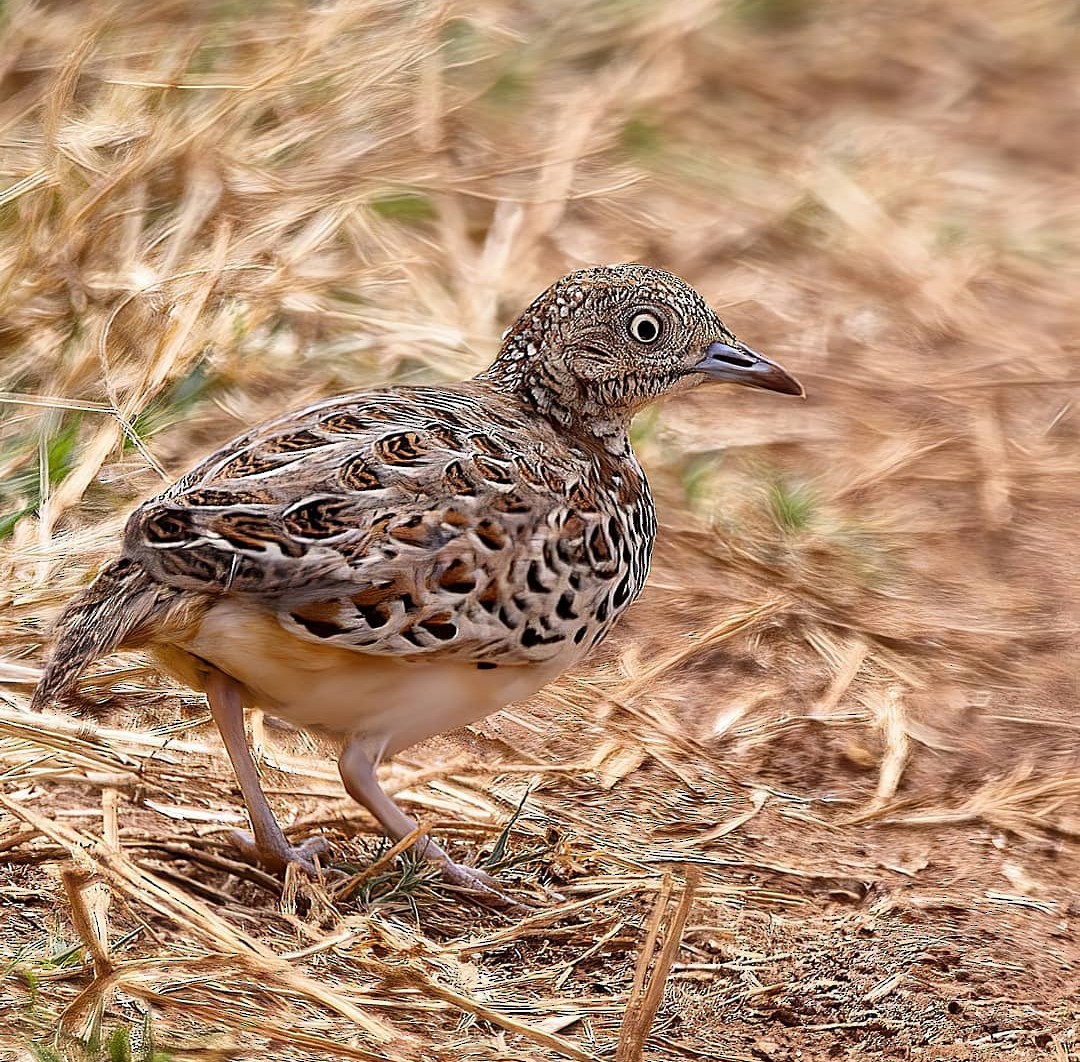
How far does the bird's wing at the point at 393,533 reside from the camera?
3152 mm

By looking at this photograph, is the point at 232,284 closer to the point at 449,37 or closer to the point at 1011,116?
the point at 449,37

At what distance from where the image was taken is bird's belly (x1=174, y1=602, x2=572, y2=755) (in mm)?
3227

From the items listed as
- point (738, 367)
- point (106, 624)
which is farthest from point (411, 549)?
point (738, 367)

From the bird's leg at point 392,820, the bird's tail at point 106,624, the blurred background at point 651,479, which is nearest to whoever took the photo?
the bird's tail at point 106,624

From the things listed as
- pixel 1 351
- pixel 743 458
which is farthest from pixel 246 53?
pixel 743 458

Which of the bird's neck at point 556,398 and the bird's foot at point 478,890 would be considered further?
the bird's neck at point 556,398

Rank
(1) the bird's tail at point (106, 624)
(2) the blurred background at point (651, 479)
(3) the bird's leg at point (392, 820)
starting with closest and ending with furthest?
(1) the bird's tail at point (106, 624)
(2) the blurred background at point (651, 479)
(3) the bird's leg at point (392, 820)

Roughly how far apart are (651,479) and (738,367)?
1.61 m

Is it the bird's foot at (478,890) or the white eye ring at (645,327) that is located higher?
the white eye ring at (645,327)

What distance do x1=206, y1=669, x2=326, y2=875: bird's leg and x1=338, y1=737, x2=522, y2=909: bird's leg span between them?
156mm

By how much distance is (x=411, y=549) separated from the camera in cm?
321

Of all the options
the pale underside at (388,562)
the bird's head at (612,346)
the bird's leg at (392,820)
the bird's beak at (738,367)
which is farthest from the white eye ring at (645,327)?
the bird's leg at (392,820)

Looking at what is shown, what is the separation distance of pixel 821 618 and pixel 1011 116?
395 centimetres

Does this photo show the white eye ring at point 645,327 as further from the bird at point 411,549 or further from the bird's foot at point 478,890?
the bird's foot at point 478,890
